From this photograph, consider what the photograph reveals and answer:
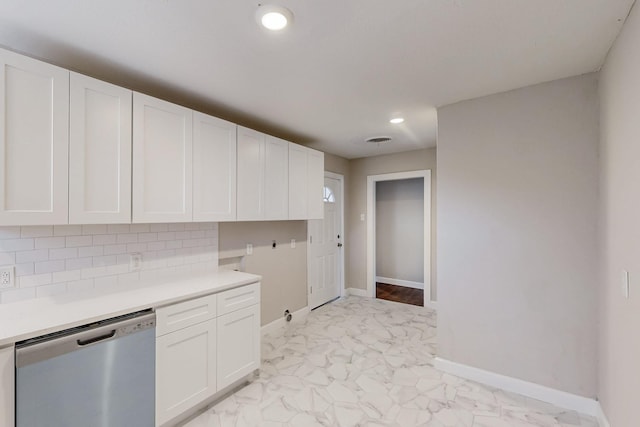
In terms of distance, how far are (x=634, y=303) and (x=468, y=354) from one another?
141 cm

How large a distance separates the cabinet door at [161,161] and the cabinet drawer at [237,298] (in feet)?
2.31


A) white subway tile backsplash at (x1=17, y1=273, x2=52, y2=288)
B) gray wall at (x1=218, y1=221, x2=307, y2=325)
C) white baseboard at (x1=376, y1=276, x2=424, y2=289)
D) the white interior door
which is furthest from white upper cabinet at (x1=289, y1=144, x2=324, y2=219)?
white baseboard at (x1=376, y1=276, x2=424, y2=289)

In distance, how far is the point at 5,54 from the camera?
4.89ft

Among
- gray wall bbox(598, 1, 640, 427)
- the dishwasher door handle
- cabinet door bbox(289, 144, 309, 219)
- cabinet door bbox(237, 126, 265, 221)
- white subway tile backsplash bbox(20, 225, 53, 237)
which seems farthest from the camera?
cabinet door bbox(289, 144, 309, 219)

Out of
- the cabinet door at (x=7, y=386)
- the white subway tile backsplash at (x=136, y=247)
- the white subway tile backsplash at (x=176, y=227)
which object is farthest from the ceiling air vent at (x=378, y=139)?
the cabinet door at (x=7, y=386)

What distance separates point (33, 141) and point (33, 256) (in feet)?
2.45

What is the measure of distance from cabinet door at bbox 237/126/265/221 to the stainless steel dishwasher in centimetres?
128

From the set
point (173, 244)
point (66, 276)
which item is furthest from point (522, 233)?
point (66, 276)

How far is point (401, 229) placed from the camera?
588 centimetres

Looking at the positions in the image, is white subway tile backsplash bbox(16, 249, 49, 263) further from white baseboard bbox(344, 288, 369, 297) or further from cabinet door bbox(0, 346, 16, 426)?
white baseboard bbox(344, 288, 369, 297)

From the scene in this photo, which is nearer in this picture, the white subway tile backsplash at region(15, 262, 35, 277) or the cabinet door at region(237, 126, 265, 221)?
the white subway tile backsplash at region(15, 262, 35, 277)

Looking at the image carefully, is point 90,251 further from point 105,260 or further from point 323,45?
point 323,45

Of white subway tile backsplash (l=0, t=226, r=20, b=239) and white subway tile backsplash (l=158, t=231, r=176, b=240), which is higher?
white subway tile backsplash (l=0, t=226, r=20, b=239)

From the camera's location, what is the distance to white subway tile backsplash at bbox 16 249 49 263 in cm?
177
